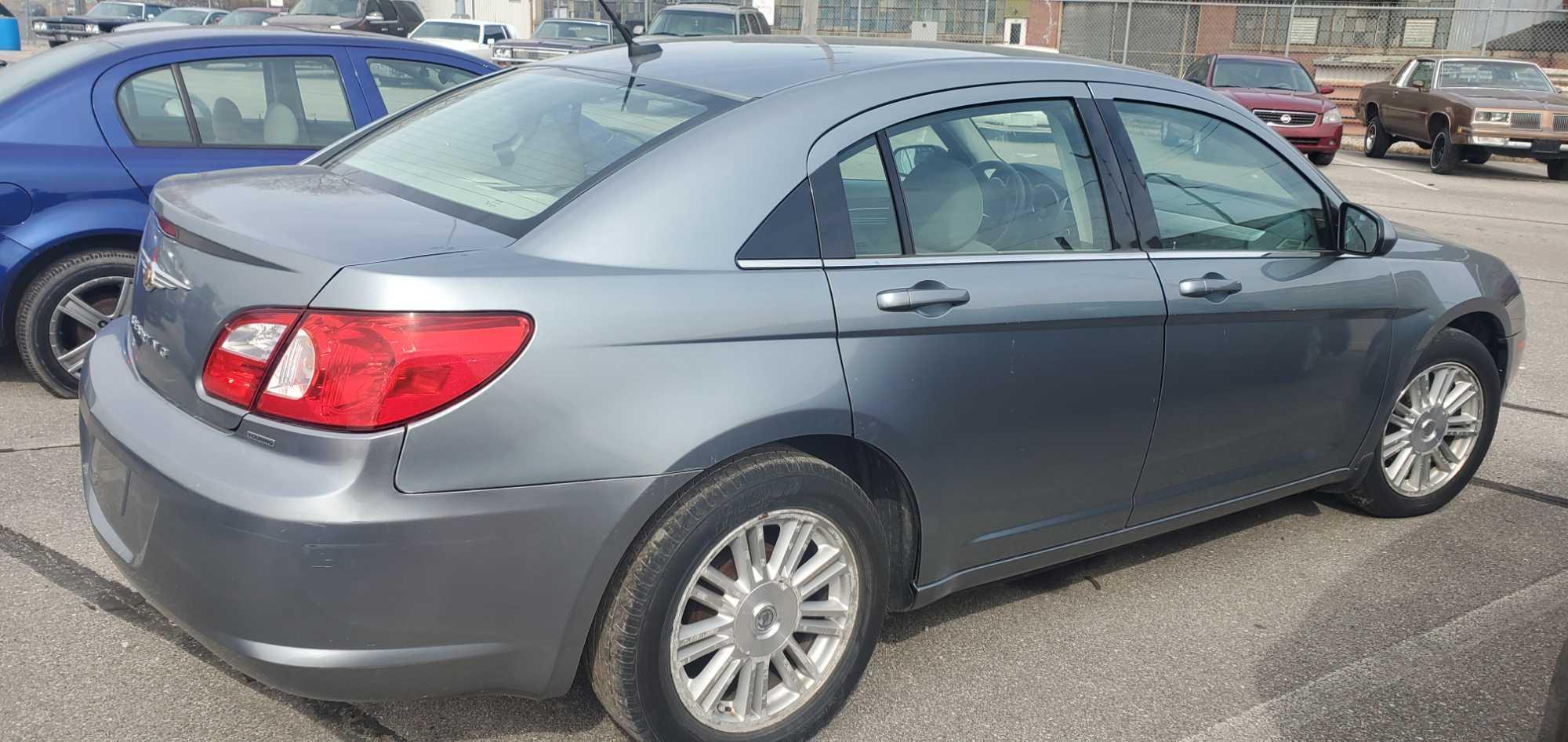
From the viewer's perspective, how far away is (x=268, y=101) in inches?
227

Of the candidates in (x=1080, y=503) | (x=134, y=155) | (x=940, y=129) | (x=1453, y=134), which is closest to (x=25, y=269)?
(x=134, y=155)

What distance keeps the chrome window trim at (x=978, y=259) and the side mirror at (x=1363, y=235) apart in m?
0.95

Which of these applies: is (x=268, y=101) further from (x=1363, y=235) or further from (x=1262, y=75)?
(x=1262, y=75)

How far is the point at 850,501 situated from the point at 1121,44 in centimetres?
2973

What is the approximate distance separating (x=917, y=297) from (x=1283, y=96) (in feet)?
56.0

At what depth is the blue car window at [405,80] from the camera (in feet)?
20.0

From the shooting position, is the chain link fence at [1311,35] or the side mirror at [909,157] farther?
the chain link fence at [1311,35]

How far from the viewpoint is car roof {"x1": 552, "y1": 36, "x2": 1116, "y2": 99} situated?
3.24m

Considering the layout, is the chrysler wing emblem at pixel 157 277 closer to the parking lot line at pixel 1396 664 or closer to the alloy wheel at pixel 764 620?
the alloy wheel at pixel 764 620

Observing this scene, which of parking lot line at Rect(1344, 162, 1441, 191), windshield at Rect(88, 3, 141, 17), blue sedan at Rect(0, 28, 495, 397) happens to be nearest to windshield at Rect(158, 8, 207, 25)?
windshield at Rect(88, 3, 141, 17)

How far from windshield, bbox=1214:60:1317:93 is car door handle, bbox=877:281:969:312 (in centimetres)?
1717

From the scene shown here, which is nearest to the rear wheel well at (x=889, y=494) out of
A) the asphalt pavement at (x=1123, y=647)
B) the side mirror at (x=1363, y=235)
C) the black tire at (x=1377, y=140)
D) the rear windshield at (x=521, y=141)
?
the asphalt pavement at (x=1123, y=647)

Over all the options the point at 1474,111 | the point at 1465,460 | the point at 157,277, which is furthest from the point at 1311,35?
the point at 157,277

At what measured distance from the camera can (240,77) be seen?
225 inches
